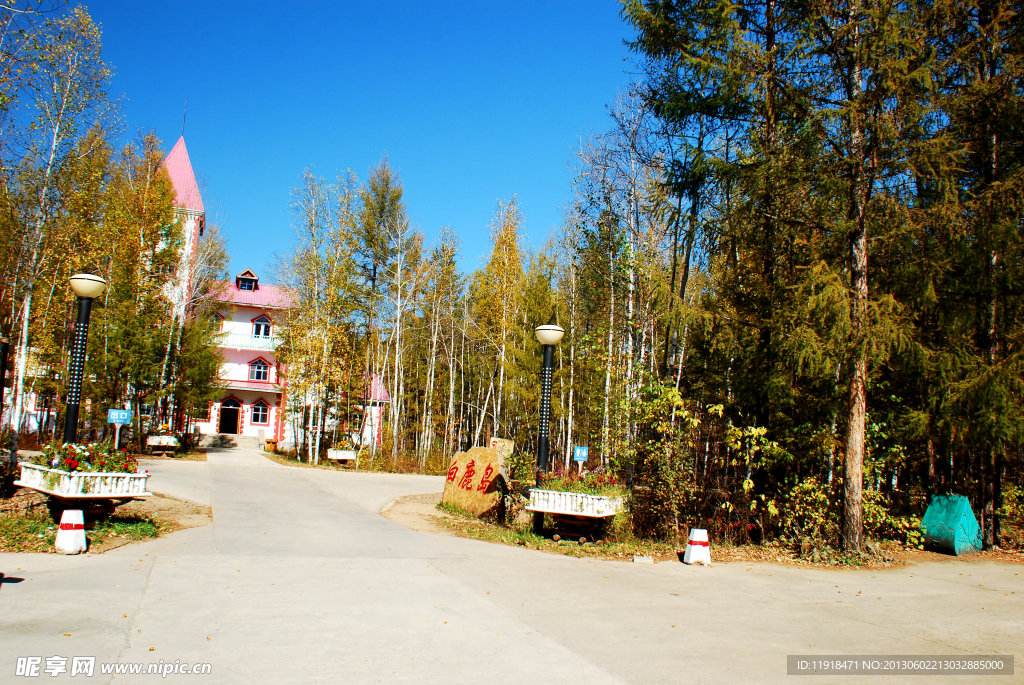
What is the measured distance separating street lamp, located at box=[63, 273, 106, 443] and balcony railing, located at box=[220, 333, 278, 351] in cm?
3035

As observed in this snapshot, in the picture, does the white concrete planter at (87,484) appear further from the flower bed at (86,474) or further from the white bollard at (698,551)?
the white bollard at (698,551)

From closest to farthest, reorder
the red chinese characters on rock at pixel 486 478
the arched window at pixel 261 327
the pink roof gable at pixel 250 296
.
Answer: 1. the red chinese characters on rock at pixel 486 478
2. the pink roof gable at pixel 250 296
3. the arched window at pixel 261 327

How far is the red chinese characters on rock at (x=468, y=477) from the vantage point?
1349cm

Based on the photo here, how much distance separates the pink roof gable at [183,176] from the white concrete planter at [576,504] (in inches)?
1330

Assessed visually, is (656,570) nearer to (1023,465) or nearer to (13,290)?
(1023,465)

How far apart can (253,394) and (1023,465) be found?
38.3 metres

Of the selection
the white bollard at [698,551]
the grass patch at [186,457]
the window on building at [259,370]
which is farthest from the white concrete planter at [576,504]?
the window on building at [259,370]

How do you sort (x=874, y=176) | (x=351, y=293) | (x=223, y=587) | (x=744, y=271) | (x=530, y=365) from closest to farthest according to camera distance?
1. (x=223, y=587)
2. (x=874, y=176)
3. (x=744, y=271)
4. (x=530, y=365)
5. (x=351, y=293)

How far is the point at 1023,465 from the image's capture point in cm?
1268

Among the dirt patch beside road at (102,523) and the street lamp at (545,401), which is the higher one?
the street lamp at (545,401)

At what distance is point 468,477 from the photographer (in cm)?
1359

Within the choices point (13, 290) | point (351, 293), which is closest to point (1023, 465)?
point (351, 293)

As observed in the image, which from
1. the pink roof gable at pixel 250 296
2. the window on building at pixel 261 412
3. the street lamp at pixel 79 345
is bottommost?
the window on building at pixel 261 412

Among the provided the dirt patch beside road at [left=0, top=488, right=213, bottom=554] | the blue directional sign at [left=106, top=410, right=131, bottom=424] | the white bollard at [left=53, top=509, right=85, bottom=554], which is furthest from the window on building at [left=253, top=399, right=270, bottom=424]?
the white bollard at [left=53, top=509, right=85, bottom=554]
